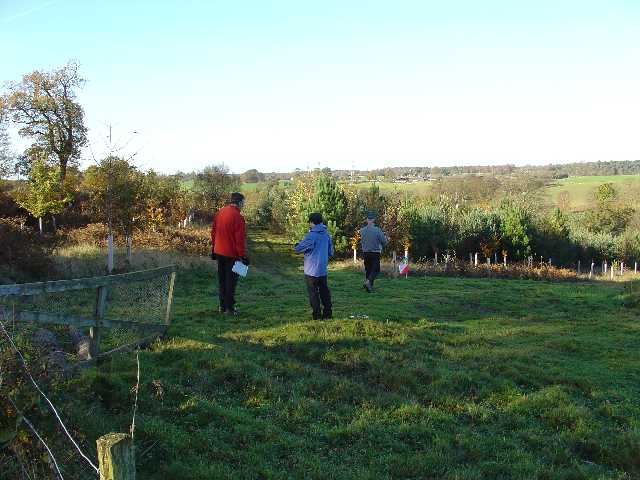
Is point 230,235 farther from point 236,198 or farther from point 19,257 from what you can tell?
point 19,257

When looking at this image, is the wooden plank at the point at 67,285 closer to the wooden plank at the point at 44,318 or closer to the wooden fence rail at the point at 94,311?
the wooden fence rail at the point at 94,311

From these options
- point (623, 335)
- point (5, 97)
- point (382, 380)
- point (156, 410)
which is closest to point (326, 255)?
point (382, 380)

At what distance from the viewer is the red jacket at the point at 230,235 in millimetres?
10273

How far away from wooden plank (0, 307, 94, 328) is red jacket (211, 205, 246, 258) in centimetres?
396

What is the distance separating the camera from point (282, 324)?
977cm

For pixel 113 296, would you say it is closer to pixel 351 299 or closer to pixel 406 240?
pixel 351 299

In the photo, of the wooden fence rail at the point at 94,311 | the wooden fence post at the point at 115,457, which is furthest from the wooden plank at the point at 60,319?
the wooden fence post at the point at 115,457

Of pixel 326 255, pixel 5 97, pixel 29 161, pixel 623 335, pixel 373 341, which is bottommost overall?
pixel 623 335

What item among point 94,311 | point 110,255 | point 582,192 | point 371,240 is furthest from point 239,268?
point 582,192

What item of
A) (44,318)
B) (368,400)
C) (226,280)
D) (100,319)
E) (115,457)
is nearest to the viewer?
(115,457)

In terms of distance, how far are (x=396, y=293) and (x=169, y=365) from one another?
9.55 m

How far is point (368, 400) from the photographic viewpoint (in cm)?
647

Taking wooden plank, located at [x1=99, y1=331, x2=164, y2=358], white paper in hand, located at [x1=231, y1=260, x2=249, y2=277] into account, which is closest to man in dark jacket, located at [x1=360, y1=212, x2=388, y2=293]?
white paper in hand, located at [x1=231, y1=260, x2=249, y2=277]

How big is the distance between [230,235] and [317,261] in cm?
174
